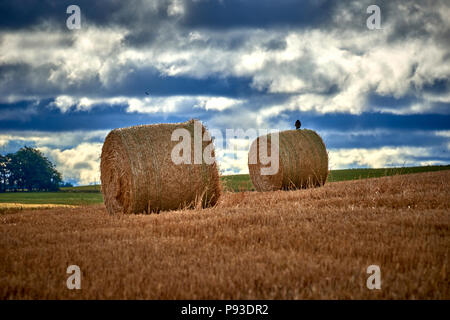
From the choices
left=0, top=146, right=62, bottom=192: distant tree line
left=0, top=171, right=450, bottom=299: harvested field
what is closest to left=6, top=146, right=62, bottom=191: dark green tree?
left=0, top=146, right=62, bottom=192: distant tree line

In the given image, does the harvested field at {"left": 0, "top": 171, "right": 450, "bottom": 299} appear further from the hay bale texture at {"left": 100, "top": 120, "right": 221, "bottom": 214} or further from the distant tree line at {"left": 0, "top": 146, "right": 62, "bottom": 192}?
the distant tree line at {"left": 0, "top": 146, "right": 62, "bottom": 192}

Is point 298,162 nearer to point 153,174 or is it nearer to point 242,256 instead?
point 153,174

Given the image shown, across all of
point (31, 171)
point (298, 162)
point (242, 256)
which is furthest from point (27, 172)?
point (242, 256)

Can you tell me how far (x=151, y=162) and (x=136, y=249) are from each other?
4.85 m

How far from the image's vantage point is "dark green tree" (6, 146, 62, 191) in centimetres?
6138

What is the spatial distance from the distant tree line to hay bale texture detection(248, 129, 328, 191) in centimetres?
4923

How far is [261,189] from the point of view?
1950 centimetres

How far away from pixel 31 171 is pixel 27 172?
0.57 m

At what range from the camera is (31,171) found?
206 feet

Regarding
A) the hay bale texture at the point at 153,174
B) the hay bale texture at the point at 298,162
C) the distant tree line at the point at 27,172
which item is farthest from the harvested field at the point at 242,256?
the distant tree line at the point at 27,172

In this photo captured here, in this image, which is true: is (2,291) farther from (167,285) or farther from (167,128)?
(167,128)

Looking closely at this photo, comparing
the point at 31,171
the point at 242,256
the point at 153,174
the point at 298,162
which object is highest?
the point at 31,171

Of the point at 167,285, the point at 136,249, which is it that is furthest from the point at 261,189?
the point at 167,285
